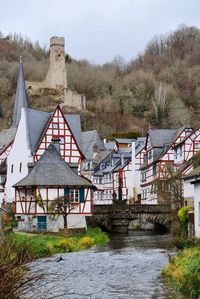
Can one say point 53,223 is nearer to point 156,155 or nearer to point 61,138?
→ point 61,138

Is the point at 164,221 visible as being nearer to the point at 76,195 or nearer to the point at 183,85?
the point at 76,195

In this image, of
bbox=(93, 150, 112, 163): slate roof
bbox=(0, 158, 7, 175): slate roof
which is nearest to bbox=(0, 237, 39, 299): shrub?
bbox=(0, 158, 7, 175): slate roof

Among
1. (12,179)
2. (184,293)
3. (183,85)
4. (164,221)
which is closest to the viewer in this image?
(184,293)

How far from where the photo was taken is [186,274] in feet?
61.7

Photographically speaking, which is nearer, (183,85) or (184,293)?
(184,293)

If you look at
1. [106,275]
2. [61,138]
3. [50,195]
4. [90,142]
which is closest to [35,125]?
[61,138]

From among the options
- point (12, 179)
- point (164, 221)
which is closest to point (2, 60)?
point (12, 179)

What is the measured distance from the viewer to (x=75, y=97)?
11294cm

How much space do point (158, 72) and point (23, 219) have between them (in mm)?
105195

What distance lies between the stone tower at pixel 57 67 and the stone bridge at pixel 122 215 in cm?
6888

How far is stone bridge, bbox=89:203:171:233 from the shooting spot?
50812 mm

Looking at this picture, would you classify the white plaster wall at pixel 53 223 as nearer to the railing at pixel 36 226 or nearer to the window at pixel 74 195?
the railing at pixel 36 226

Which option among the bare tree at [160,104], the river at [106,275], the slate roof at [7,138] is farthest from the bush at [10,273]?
the bare tree at [160,104]

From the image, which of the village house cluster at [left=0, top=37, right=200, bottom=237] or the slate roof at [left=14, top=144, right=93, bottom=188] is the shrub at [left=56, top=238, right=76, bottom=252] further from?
the slate roof at [left=14, top=144, right=93, bottom=188]
